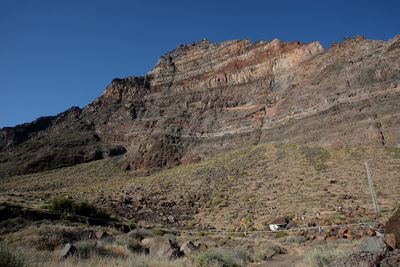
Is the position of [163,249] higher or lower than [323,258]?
higher

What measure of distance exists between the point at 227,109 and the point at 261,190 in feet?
120

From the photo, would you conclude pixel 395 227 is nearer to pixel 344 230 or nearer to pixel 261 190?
pixel 344 230

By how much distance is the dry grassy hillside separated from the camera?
19.5 metres

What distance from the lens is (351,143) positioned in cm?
3397

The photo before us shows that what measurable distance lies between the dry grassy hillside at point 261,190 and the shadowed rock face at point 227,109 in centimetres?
602

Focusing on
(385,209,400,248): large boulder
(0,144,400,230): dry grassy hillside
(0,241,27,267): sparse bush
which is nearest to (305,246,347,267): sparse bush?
(385,209,400,248): large boulder

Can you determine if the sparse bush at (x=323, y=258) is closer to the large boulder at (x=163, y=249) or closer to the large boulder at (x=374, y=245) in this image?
the large boulder at (x=374, y=245)

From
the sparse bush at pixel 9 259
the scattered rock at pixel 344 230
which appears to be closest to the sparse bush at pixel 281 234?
the scattered rock at pixel 344 230

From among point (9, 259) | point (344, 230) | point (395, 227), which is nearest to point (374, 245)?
point (395, 227)

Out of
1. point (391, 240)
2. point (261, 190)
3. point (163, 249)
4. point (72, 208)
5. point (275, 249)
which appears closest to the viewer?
point (391, 240)

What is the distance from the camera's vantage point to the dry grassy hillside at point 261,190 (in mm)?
19516

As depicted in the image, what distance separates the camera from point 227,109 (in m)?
61.7

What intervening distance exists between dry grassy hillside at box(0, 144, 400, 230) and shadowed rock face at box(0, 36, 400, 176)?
6.02 m

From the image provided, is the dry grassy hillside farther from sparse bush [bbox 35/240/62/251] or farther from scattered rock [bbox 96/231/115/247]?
sparse bush [bbox 35/240/62/251]
